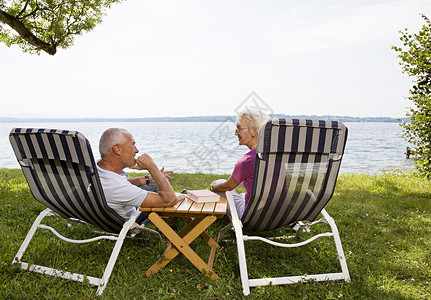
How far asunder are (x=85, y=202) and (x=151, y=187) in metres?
1.07

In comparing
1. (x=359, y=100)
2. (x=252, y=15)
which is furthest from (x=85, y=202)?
(x=359, y=100)

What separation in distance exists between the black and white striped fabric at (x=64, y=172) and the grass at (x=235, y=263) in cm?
53


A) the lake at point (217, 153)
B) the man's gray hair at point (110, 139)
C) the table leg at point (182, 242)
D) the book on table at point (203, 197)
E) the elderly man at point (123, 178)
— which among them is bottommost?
the lake at point (217, 153)

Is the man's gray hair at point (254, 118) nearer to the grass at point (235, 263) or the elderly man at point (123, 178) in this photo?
the elderly man at point (123, 178)

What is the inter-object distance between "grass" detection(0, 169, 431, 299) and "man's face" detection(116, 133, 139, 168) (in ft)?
3.13

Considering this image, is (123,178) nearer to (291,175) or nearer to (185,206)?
(185,206)

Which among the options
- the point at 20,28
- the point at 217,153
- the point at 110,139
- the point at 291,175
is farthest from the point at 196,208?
the point at 217,153

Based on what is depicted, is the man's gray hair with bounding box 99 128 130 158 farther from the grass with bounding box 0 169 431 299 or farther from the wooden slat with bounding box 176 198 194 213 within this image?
the grass with bounding box 0 169 431 299

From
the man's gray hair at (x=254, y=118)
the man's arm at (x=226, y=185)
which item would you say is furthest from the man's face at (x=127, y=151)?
the man's gray hair at (x=254, y=118)

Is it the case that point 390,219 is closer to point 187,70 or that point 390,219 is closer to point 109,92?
point 187,70

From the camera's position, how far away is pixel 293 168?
2.83 meters

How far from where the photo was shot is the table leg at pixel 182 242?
287 centimetres

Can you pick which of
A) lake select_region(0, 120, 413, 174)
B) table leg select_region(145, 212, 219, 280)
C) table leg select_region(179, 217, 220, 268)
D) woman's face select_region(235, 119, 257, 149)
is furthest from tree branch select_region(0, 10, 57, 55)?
table leg select_region(145, 212, 219, 280)

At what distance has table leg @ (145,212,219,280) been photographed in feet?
9.40
